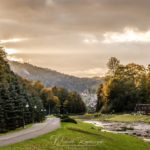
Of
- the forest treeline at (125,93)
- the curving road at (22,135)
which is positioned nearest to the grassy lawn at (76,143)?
the curving road at (22,135)

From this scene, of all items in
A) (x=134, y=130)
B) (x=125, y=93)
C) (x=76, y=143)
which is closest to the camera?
(x=76, y=143)

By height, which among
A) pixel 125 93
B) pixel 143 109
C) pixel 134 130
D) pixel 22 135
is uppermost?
pixel 125 93

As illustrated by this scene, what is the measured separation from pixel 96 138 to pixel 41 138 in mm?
10741

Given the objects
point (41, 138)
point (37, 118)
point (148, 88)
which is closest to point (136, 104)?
point (148, 88)

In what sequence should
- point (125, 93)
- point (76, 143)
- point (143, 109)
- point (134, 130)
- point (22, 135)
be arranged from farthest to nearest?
point (125, 93), point (143, 109), point (134, 130), point (22, 135), point (76, 143)

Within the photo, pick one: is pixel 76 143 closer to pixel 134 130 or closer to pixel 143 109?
pixel 134 130

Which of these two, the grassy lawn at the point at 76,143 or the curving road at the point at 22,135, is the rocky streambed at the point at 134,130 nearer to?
the grassy lawn at the point at 76,143

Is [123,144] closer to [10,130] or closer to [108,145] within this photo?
[108,145]

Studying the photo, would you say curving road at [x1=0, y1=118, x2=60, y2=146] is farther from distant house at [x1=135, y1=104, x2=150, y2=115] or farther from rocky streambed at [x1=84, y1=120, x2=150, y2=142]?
distant house at [x1=135, y1=104, x2=150, y2=115]

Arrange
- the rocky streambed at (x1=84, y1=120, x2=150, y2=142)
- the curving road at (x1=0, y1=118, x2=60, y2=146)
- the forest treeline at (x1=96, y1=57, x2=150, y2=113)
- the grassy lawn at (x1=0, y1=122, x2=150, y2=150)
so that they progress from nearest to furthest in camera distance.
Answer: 1. the grassy lawn at (x1=0, y1=122, x2=150, y2=150)
2. the curving road at (x1=0, y1=118, x2=60, y2=146)
3. the rocky streambed at (x1=84, y1=120, x2=150, y2=142)
4. the forest treeline at (x1=96, y1=57, x2=150, y2=113)

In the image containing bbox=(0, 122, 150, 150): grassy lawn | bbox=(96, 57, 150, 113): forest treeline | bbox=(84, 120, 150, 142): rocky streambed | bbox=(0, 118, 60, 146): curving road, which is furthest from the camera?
bbox=(96, 57, 150, 113): forest treeline

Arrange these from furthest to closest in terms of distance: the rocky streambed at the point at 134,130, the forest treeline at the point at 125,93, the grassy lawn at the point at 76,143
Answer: the forest treeline at the point at 125,93 → the rocky streambed at the point at 134,130 → the grassy lawn at the point at 76,143

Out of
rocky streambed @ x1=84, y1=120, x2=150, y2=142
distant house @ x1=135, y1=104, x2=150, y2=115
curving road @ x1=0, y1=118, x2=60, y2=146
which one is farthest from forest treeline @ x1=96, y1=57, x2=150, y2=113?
curving road @ x1=0, y1=118, x2=60, y2=146

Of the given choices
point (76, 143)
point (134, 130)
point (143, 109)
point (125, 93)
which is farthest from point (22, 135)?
point (125, 93)
